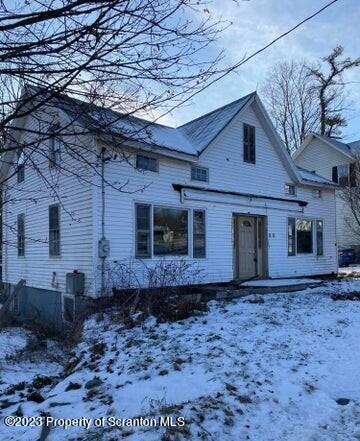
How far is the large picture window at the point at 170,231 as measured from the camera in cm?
1272

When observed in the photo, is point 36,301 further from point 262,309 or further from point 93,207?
point 262,309

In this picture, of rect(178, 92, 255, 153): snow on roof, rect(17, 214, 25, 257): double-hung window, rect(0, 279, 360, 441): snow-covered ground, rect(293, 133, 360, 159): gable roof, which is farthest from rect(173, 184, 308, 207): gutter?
rect(293, 133, 360, 159): gable roof

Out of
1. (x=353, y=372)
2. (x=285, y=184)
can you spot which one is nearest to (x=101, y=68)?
(x=353, y=372)

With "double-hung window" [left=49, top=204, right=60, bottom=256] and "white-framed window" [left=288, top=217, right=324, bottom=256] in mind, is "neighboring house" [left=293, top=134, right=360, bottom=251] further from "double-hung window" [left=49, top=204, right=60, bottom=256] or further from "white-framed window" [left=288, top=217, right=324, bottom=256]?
"double-hung window" [left=49, top=204, right=60, bottom=256]

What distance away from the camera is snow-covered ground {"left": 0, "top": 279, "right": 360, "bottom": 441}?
14.5 feet

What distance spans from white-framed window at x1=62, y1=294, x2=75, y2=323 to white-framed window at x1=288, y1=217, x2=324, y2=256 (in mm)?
8702

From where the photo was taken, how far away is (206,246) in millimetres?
14047

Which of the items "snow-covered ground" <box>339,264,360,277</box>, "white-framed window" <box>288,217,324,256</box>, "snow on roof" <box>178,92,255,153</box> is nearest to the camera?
"snow on roof" <box>178,92,255,153</box>

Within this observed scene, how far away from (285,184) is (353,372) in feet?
40.0

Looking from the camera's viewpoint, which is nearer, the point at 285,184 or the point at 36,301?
the point at 36,301

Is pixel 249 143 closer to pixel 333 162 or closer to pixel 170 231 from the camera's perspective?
pixel 170 231

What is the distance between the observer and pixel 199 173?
14.2 metres

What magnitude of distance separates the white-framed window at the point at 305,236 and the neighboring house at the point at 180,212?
0.04 meters

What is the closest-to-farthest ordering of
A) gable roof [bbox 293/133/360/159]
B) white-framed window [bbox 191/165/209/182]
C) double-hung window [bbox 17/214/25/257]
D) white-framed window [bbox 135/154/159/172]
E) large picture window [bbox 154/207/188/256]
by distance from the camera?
white-framed window [bbox 135/154/159/172], large picture window [bbox 154/207/188/256], white-framed window [bbox 191/165/209/182], double-hung window [bbox 17/214/25/257], gable roof [bbox 293/133/360/159]
